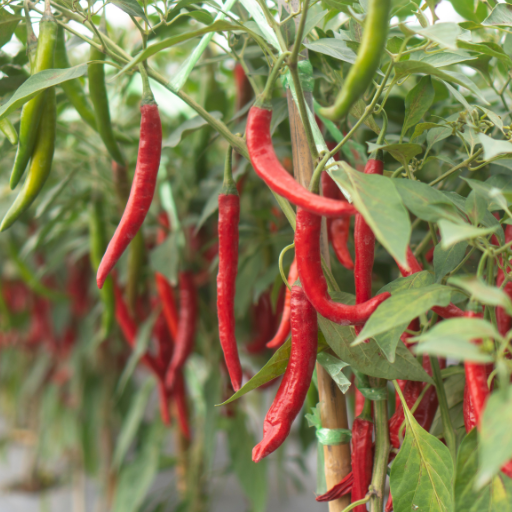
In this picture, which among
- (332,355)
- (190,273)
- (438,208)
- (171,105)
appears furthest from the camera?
(171,105)

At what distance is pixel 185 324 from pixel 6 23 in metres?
0.48

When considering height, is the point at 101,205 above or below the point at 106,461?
above

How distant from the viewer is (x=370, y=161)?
36 centimetres

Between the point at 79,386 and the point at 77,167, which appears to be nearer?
the point at 77,167

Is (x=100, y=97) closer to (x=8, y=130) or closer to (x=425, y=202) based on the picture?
(x=8, y=130)

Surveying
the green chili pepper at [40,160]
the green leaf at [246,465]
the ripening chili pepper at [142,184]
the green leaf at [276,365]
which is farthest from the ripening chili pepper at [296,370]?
the green leaf at [246,465]

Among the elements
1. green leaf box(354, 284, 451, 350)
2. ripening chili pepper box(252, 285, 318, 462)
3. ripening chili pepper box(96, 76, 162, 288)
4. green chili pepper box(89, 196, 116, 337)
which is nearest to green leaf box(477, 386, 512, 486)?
green leaf box(354, 284, 451, 350)

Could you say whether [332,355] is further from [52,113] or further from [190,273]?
[190,273]

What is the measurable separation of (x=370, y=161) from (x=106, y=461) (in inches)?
40.5

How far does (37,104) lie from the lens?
401 mm

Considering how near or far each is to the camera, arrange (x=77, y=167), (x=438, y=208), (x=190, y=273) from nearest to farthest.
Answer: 1. (x=438, y=208)
2. (x=77, y=167)
3. (x=190, y=273)

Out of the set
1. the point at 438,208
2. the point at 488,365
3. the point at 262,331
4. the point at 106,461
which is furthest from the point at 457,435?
the point at 106,461

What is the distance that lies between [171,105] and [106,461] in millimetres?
820

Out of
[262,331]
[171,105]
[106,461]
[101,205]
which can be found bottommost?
[106,461]
